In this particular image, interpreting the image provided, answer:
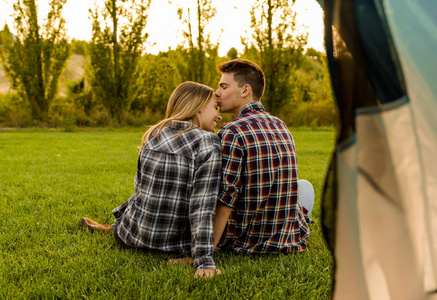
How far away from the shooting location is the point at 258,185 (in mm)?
2449

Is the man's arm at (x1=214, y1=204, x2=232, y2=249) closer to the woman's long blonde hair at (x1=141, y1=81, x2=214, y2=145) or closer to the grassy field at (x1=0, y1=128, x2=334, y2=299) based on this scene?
the grassy field at (x1=0, y1=128, x2=334, y2=299)

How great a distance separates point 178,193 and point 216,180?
279mm

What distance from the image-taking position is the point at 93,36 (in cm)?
1834

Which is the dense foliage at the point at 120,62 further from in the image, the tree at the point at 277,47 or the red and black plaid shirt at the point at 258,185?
the red and black plaid shirt at the point at 258,185

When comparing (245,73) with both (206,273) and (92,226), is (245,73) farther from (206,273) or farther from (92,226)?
(92,226)

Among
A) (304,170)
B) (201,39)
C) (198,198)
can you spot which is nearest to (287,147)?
(198,198)

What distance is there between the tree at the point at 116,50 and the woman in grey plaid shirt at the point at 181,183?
1693 cm

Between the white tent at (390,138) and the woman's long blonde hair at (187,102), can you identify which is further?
the woman's long blonde hair at (187,102)

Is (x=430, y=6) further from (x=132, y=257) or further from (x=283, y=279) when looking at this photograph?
(x=132, y=257)

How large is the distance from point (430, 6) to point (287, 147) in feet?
5.97

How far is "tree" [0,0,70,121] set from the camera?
709 inches

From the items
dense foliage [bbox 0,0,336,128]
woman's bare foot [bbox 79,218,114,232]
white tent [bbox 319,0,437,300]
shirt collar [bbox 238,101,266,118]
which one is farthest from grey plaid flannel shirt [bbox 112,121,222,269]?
dense foliage [bbox 0,0,336,128]

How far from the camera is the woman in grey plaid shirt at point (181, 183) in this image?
2.29m

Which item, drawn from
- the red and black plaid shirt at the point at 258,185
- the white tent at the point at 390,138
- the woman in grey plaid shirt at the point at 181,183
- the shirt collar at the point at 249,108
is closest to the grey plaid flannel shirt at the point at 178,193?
the woman in grey plaid shirt at the point at 181,183
